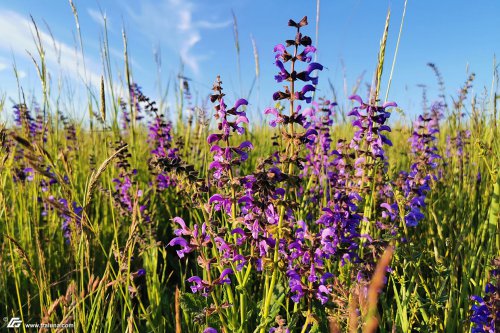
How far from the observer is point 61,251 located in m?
2.81

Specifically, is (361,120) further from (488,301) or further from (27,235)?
(27,235)

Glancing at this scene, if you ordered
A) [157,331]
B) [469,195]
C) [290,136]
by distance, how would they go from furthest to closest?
[469,195] < [157,331] < [290,136]

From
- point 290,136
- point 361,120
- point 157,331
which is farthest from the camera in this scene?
point 361,120

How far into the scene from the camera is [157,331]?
1891 millimetres

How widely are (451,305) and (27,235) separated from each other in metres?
2.97

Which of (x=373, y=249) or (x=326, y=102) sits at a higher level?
(x=326, y=102)

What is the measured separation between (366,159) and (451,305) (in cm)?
97

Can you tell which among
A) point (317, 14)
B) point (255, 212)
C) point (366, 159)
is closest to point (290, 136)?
point (255, 212)

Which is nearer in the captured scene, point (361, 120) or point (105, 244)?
point (361, 120)

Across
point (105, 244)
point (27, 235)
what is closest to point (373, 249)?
point (105, 244)

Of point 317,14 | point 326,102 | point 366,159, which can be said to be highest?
point 317,14

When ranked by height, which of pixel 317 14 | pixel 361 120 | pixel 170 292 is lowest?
pixel 170 292

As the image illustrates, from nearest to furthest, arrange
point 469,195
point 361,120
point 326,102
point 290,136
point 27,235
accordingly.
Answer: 1. point 290,136
2. point 361,120
3. point 27,235
4. point 469,195
5. point 326,102

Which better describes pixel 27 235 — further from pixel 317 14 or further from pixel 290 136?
pixel 317 14
